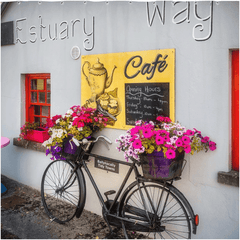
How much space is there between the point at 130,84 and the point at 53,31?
2001 millimetres

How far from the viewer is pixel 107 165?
418cm

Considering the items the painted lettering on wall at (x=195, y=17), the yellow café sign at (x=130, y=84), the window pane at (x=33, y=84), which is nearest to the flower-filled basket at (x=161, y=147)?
the yellow café sign at (x=130, y=84)

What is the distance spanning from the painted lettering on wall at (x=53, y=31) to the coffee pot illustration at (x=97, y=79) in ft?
1.14

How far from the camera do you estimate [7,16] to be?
6.15 metres

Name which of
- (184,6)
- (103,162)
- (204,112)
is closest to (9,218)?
(103,162)

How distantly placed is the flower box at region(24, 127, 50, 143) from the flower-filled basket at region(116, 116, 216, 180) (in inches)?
102

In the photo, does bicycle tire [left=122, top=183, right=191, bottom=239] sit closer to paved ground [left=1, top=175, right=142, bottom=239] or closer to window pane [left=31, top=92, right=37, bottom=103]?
paved ground [left=1, top=175, right=142, bottom=239]

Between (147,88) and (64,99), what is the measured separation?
1.73m

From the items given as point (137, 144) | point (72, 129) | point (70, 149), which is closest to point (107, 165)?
point (70, 149)

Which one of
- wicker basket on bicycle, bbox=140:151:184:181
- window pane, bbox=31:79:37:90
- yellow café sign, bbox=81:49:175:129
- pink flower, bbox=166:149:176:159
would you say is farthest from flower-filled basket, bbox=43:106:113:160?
window pane, bbox=31:79:37:90

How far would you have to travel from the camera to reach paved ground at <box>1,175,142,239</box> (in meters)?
4.08

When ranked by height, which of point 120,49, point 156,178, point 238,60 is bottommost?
point 156,178

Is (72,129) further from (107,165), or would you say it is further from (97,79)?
(97,79)

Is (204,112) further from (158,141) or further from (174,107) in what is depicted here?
(158,141)
